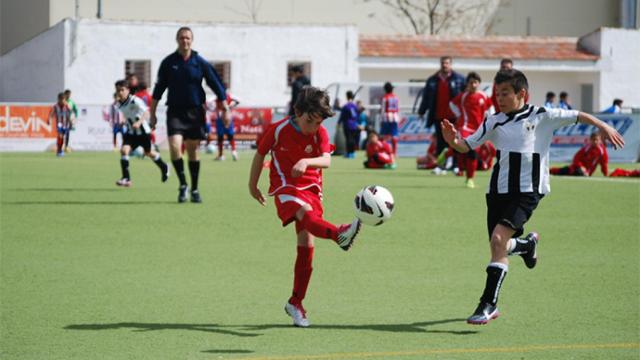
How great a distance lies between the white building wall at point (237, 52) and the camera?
48.3 meters

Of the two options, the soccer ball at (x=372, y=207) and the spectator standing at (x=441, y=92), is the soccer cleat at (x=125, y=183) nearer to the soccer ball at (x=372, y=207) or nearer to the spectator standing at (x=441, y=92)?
the spectator standing at (x=441, y=92)

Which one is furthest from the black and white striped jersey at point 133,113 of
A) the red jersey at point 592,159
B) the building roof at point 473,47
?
the building roof at point 473,47

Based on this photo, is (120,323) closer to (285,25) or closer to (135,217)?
(135,217)

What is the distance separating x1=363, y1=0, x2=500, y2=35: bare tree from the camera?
61562 millimetres

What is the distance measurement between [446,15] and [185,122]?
46861mm

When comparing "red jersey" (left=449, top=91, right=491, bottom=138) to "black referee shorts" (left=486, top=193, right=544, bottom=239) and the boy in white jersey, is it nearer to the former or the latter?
the boy in white jersey

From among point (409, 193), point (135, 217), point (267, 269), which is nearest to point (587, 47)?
point (409, 193)

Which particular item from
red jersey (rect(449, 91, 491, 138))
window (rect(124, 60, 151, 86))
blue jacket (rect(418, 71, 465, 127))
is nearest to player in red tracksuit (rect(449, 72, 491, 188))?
red jersey (rect(449, 91, 491, 138))

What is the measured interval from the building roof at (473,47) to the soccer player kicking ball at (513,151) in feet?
147

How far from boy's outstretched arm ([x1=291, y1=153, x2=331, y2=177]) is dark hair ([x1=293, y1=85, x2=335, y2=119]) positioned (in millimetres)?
271

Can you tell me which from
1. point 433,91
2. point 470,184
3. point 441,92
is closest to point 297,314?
point 470,184

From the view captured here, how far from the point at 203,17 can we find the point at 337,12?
657cm

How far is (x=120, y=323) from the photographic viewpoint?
804cm

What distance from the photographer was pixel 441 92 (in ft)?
75.9
